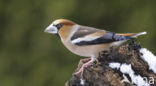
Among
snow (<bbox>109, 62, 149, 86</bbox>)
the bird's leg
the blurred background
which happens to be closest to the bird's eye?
the bird's leg

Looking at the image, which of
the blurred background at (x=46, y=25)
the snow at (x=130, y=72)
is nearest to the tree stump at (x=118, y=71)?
the snow at (x=130, y=72)

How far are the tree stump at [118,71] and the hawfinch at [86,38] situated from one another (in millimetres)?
77

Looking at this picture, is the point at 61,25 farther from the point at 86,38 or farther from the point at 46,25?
the point at 46,25

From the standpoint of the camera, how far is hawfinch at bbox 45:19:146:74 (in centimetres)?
333

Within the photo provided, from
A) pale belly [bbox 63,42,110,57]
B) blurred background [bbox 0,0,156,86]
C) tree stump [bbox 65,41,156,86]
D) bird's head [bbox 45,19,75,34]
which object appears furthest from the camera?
blurred background [bbox 0,0,156,86]

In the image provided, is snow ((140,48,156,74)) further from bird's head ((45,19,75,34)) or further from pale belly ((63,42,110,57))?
bird's head ((45,19,75,34))

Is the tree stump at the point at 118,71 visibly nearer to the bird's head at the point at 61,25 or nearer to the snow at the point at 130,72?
the snow at the point at 130,72

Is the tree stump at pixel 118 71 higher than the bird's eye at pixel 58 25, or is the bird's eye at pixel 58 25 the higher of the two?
the bird's eye at pixel 58 25

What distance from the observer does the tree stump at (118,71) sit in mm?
3096

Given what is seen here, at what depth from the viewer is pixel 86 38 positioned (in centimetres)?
344

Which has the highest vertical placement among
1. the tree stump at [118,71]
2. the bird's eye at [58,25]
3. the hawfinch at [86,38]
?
the bird's eye at [58,25]

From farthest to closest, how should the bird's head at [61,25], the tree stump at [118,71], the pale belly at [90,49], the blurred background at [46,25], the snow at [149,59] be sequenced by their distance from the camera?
the blurred background at [46,25] → the bird's head at [61,25] → the pale belly at [90,49] → the snow at [149,59] → the tree stump at [118,71]

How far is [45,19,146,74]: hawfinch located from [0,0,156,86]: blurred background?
2.11 metres

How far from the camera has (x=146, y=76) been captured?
126 inches
